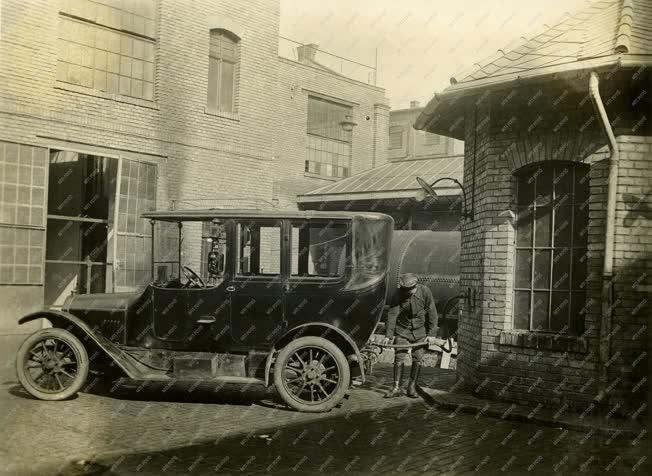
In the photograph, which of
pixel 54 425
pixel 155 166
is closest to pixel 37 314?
pixel 54 425

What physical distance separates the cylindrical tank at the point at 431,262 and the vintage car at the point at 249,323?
245 inches

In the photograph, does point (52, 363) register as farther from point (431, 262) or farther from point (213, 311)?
point (431, 262)

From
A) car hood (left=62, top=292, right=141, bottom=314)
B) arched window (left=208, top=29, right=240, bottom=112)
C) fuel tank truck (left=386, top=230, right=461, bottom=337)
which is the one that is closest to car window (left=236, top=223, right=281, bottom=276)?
car hood (left=62, top=292, right=141, bottom=314)

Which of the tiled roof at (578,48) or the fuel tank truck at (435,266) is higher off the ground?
the tiled roof at (578,48)

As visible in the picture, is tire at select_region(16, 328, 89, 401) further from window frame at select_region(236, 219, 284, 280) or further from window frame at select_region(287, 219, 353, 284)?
window frame at select_region(287, 219, 353, 284)

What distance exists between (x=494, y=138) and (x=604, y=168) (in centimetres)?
140

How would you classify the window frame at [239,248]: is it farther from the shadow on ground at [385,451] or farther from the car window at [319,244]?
the shadow on ground at [385,451]

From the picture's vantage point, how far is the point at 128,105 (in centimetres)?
1362

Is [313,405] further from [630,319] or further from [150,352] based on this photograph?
[630,319]

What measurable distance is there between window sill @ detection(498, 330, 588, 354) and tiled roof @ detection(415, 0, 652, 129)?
2956 millimetres

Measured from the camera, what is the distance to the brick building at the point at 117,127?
12.1 m

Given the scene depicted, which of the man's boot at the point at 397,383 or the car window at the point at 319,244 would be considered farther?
the man's boot at the point at 397,383

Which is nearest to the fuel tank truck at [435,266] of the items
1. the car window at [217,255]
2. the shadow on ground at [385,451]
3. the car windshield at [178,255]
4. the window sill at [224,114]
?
the window sill at [224,114]

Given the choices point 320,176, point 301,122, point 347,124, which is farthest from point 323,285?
point 347,124
